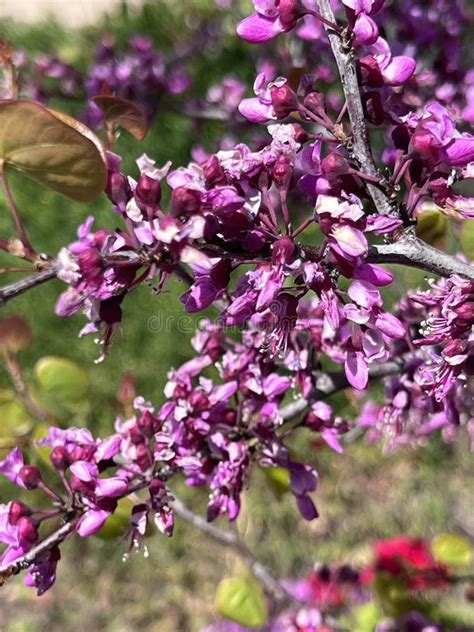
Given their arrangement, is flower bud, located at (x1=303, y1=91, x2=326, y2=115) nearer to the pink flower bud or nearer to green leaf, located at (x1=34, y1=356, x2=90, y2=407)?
the pink flower bud

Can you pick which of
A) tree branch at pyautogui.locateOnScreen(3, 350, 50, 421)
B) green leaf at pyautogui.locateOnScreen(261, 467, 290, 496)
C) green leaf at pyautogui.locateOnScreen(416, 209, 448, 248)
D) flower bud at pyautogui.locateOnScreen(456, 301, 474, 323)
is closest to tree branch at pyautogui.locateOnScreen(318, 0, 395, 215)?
flower bud at pyautogui.locateOnScreen(456, 301, 474, 323)

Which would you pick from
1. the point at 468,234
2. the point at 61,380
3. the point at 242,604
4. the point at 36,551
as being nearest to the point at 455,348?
the point at 468,234

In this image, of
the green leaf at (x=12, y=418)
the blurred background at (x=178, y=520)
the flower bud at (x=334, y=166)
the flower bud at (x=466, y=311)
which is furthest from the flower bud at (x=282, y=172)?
the blurred background at (x=178, y=520)

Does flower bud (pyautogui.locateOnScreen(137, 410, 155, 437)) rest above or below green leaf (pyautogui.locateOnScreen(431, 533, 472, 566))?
above

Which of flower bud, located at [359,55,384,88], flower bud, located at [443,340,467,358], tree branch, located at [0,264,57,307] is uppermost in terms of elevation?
flower bud, located at [359,55,384,88]

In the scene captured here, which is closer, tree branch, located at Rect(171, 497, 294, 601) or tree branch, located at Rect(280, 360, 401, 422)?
tree branch, located at Rect(280, 360, 401, 422)

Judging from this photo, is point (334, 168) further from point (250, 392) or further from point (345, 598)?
point (345, 598)

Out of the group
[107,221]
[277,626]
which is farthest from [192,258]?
[107,221]
